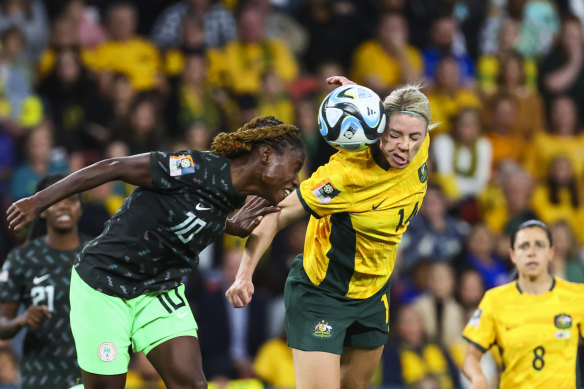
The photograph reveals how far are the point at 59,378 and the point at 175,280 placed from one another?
127cm

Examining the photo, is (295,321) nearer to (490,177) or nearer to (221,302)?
(221,302)

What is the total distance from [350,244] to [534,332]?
1.51 metres

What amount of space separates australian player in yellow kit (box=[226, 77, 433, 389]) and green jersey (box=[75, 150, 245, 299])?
1.28 feet

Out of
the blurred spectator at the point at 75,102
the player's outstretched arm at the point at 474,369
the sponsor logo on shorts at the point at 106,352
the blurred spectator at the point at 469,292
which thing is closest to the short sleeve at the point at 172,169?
the sponsor logo on shorts at the point at 106,352

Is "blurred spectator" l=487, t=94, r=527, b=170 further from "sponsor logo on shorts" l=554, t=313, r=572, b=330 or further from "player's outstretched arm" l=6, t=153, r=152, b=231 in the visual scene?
"player's outstretched arm" l=6, t=153, r=152, b=231

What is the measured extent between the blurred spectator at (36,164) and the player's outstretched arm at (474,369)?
185 inches

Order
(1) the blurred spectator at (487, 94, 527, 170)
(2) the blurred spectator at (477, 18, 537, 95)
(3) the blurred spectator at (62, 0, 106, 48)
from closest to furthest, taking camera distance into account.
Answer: (3) the blurred spectator at (62, 0, 106, 48) → (1) the blurred spectator at (487, 94, 527, 170) → (2) the blurred spectator at (477, 18, 537, 95)

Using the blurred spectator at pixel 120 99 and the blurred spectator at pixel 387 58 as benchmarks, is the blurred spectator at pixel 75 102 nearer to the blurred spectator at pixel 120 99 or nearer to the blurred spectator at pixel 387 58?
the blurred spectator at pixel 120 99

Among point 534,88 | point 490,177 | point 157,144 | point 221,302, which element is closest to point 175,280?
point 221,302

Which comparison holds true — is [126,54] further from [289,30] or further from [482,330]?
[482,330]

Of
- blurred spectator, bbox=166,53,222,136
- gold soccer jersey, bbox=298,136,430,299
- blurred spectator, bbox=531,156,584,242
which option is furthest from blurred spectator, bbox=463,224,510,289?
gold soccer jersey, bbox=298,136,430,299

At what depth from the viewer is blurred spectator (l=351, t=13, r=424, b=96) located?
11656mm

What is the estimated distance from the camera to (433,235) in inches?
409

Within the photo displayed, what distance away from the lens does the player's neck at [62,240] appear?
6395 mm
